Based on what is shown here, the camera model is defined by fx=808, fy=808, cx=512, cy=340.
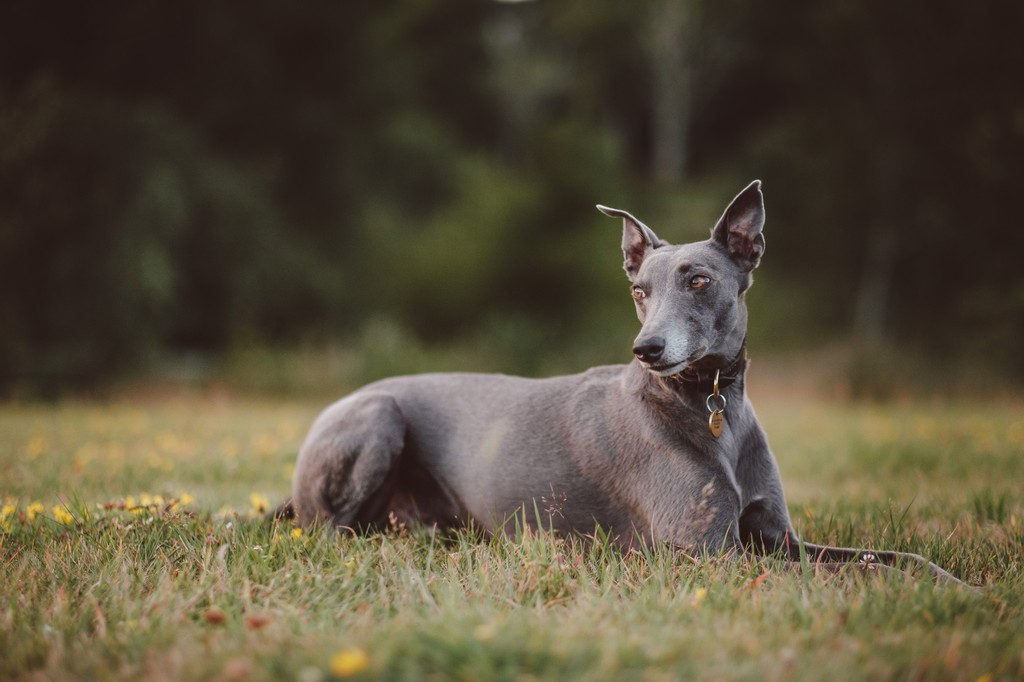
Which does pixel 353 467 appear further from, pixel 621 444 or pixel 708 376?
pixel 708 376

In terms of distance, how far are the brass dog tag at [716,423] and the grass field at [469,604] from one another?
55cm

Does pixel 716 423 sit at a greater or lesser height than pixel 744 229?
lesser

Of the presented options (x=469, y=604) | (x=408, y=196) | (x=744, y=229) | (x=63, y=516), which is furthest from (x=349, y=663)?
(x=408, y=196)

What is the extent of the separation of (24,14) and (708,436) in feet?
46.7

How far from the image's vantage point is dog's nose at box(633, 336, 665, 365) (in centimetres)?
319

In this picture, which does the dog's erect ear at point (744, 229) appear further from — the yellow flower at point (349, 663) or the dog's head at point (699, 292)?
the yellow flower at point (349, 663)

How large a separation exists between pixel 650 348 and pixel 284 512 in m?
2.19

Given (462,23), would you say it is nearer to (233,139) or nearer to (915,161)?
(233,139)

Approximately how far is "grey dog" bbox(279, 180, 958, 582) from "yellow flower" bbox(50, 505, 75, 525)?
98cm

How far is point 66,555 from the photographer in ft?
11.0

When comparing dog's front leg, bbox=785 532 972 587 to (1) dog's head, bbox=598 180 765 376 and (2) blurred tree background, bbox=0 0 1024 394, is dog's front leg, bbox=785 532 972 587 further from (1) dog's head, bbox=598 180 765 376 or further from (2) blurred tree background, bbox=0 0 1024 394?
(2) blurred tree background, bbox=0 0 1024 394

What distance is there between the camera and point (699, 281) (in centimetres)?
350

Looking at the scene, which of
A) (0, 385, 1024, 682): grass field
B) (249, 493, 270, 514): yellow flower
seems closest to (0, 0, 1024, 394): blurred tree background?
(249, 493, 270, 514): yellow flower

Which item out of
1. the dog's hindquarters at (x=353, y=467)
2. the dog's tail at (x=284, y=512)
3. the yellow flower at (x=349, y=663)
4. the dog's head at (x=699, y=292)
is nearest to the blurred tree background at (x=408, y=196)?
the dog's tail at (x=284, y=512)
